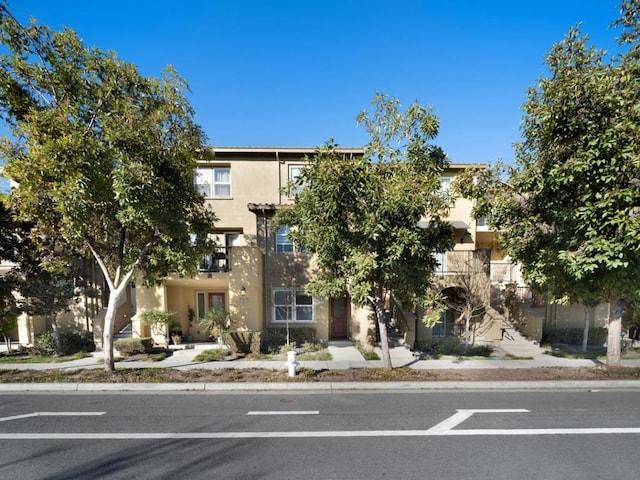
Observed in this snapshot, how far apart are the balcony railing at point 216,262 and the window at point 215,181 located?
12.5ft

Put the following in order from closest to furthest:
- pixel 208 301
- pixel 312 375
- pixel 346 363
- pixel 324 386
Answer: pixel 324 386 → pixel 312 375 → pixel 346 363 → pixel 208 301

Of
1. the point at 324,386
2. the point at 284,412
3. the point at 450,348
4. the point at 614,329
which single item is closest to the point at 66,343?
the point at 284,412

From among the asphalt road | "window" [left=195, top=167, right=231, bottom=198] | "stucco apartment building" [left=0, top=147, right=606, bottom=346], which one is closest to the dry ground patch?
the asphalt road

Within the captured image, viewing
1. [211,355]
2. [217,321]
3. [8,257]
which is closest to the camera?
[8,257]

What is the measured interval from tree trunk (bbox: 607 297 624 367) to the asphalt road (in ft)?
6.70

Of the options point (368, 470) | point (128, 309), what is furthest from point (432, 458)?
point (128, 309)

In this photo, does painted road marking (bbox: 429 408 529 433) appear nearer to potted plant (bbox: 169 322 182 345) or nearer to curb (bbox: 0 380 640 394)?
curb (bbox: 0 380 640 394)

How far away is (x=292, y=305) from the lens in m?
13.4

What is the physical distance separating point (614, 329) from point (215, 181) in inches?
685

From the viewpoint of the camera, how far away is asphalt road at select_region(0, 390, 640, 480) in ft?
13.5

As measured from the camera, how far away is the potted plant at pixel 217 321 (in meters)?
11.8

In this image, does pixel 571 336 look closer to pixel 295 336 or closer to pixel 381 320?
pixel 381 320

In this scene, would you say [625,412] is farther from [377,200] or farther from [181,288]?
[181,288]

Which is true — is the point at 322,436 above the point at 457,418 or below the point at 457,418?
above
